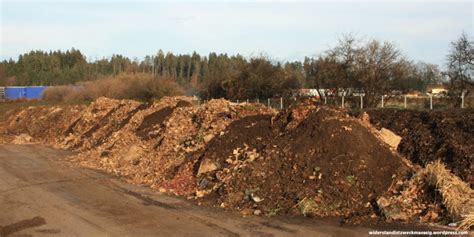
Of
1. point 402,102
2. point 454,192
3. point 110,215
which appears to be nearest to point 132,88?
point 402,102

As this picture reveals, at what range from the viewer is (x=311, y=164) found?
33.8 feet

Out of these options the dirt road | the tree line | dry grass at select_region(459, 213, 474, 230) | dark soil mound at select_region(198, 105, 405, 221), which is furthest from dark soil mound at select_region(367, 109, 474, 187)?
the tree line

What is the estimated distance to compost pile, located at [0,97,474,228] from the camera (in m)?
8.84

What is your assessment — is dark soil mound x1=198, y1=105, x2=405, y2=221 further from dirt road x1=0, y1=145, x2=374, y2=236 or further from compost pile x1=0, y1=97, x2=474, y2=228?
dirt road x1=0, y1=145, x2=374, y2=236

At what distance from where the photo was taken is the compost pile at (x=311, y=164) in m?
8.84

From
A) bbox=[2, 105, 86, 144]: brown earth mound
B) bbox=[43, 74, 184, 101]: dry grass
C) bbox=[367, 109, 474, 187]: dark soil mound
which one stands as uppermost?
bbox=[43, 74, 184, 101]: dry grass

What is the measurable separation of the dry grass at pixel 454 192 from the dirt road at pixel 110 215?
1.43 m

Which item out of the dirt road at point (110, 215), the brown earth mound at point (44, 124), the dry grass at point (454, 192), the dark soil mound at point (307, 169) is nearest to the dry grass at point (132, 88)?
the brown earth mound at point (44, 124)

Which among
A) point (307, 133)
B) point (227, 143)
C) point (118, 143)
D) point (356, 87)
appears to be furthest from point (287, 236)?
point (356, 87)

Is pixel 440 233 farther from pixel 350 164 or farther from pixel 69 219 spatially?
pixel 69 219

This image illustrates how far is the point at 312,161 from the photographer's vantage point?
10.4 meters

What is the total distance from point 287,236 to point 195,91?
4918cm

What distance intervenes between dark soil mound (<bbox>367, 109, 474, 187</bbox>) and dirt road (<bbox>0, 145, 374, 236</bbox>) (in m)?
3.11

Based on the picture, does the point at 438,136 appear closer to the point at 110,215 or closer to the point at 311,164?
the point at 311,164
